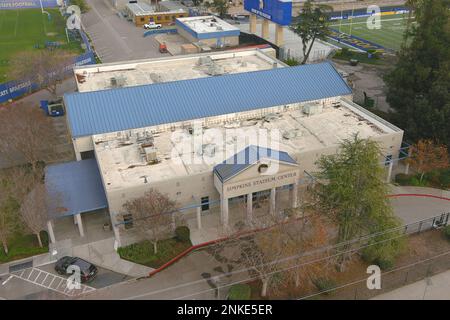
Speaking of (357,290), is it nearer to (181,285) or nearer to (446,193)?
(181,285)

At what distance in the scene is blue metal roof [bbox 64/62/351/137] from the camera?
1666 inches

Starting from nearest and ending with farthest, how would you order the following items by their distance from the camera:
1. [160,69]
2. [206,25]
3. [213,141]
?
[213,141]
[160,69]
[206,25]

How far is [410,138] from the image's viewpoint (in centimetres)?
4684

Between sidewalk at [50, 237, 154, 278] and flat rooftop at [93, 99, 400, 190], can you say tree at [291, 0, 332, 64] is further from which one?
sidewalk at [50, 237, 154, 278]

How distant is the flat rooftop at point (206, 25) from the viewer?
82938 millimetres

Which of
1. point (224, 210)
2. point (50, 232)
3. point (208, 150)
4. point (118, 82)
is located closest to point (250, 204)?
point (224, 210)

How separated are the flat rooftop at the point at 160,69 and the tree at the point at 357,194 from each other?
97.6ft

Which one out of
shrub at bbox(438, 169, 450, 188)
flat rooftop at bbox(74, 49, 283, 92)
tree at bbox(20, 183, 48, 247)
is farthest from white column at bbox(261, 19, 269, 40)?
tree at bbox(20, 183, 48, 247)

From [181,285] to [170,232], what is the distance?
5238mm

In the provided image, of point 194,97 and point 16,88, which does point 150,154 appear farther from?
point 16,88

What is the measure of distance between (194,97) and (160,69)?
48.5 ft

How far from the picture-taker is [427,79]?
4659 cm

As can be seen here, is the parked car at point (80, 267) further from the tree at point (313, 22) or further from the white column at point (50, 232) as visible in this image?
the tree at point (313, 22)

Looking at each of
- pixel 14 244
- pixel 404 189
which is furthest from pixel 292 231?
pixel 14 244
